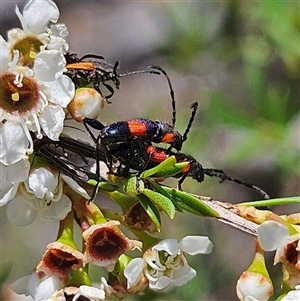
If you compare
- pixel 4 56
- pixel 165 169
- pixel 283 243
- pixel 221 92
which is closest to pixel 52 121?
pixel 4 56

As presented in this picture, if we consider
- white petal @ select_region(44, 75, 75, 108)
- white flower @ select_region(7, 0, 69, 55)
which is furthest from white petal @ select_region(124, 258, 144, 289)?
white flower @ select_region(7, 0, 69, 55)

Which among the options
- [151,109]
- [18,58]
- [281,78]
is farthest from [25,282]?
[281,78]

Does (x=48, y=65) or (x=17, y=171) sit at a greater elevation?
(x=48, y=65)

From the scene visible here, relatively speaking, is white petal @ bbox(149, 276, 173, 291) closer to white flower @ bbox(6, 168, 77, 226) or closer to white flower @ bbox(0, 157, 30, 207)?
white flower @ bbox(6, 168, 77, 226)

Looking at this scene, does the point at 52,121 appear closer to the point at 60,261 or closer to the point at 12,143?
the point at 12,143

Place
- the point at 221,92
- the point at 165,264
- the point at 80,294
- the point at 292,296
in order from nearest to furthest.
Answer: the point at 292,296 → the point at 80,294 → the point at 165,264 → the point at 221,92

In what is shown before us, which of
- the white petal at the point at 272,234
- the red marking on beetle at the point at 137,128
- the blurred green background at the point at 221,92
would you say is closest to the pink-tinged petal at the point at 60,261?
the red marking on beetle at the point at 137,128

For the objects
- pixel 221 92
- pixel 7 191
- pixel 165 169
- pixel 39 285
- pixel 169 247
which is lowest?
pixel 221 92

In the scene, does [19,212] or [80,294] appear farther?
[19,212]
